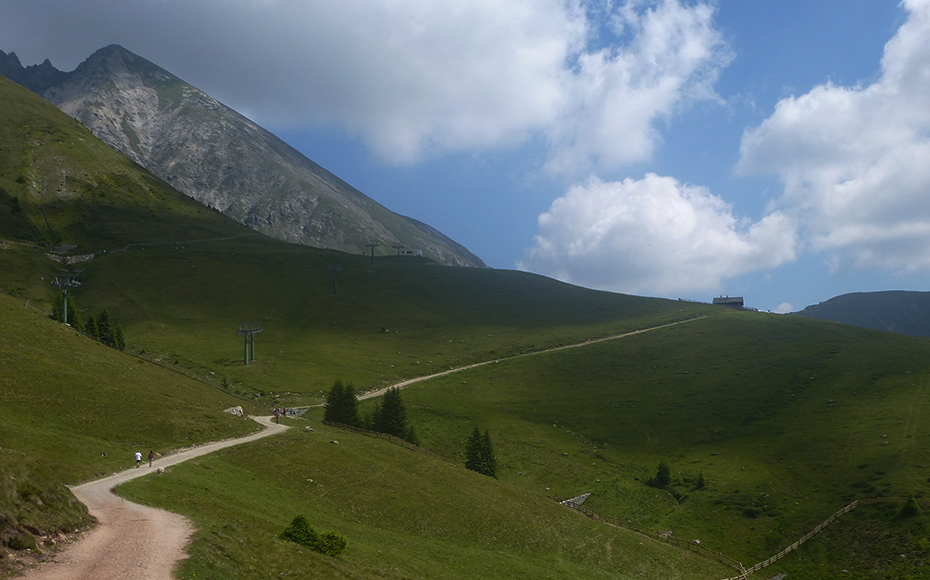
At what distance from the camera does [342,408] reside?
73.4m

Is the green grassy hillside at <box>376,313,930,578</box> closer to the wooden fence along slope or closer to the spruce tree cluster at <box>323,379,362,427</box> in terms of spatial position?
the wooden fence along slope

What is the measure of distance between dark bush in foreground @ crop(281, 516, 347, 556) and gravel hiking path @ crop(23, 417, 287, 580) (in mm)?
4948

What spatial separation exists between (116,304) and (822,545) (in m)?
135

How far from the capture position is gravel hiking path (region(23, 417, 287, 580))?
19859mm

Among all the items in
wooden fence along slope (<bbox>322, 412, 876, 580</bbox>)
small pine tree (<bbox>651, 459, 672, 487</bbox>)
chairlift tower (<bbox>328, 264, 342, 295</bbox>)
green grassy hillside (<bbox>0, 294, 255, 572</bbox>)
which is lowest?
wooden fence along slope (<bbox>322, 412, 876, 580</bbox>)

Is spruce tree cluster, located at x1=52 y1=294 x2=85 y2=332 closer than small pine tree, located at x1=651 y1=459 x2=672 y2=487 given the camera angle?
No

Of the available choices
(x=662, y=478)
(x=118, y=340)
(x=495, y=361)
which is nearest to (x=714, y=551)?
(x=662, y=478)

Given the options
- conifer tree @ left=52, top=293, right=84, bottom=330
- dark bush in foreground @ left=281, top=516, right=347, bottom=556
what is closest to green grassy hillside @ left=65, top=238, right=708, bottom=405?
conifer tree @ left=52, top=293, right=84, bottom=330

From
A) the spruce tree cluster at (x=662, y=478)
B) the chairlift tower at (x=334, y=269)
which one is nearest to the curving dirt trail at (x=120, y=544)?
the spruce tree cluster at (x=662, y=478)

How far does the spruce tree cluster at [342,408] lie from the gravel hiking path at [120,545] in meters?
41.3

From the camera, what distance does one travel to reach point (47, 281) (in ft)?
424

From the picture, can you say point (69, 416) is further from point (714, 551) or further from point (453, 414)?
point (714, 551)

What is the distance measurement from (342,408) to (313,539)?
45743mm

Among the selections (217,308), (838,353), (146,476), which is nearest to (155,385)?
(146,476)
